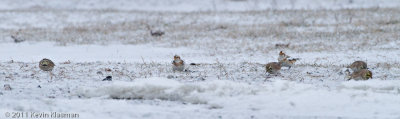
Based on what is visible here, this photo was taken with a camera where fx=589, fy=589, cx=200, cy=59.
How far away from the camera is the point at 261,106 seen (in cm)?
689

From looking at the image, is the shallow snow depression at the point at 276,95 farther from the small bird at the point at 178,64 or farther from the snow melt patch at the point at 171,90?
the small bird at the point at 178,64

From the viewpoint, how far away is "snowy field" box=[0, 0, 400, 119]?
6797 millimetres

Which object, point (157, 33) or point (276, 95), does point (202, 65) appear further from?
point (157, 33)

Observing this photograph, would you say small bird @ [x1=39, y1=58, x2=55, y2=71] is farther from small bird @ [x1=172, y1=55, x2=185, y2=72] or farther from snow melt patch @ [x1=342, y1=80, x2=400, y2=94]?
snow melt patch @ [x1=342, y1=80, x2=400, y2=94]

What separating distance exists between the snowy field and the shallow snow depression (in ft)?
0.04

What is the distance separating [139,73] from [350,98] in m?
4.04

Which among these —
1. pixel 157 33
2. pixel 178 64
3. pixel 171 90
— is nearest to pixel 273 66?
pixel 178 64

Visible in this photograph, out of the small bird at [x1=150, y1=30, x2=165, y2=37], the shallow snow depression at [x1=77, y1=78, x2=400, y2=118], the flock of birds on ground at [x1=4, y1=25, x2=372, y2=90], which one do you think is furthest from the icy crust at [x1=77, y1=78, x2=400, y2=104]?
the small bird at [x1=150, y1=30, x2=165, y2=37]

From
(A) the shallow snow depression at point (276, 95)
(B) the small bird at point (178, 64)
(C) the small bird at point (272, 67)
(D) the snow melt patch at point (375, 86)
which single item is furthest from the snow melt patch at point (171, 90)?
(B) the small bird at point (178, 64)

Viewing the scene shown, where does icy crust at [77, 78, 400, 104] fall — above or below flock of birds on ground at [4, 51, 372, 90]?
below

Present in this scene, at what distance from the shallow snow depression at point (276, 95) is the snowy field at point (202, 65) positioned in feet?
0.04

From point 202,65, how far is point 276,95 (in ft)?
14.1

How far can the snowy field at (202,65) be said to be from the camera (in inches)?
268

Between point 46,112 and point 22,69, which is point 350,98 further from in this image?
point 22,69
